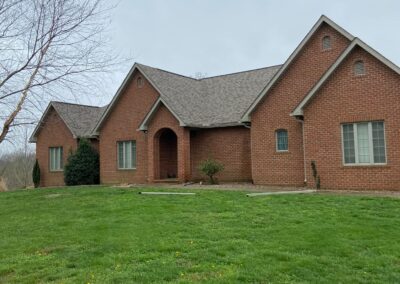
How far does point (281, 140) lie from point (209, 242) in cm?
1207

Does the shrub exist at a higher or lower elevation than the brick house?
lower

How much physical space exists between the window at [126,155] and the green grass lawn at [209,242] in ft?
37.7

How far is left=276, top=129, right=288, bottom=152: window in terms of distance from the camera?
63.3 feet

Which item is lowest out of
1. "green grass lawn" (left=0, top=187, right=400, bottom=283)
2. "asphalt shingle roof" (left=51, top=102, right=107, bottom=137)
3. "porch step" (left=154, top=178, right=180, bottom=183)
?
"green grass lawn" (left=0, top=187, right=400, bottom=283)

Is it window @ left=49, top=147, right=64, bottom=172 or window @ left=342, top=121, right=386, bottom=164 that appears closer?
window @ left=342, top=121, right=386, bottom=164

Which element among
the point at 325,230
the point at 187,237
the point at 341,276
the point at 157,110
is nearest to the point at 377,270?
the point at 341,276

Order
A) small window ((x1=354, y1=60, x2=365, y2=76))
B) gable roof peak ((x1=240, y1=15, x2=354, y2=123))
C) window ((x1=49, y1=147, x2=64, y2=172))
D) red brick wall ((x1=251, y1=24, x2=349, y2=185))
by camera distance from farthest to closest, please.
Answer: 1. window ((x1=49, y1=147, x2=64, y2=172))
2. red brick wall ((x1=251, y1=24, x2=349, y2=185))
3. gable roof peak ((x1=240, y1=15, x2=354, y2=123))
4. small window ((x1=354, y1=60, x2=365, y2=76))

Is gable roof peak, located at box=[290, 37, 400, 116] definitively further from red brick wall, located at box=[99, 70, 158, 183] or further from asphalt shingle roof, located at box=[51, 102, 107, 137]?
asphalt shingle roof, located at box=[51, 102, 107, 137]

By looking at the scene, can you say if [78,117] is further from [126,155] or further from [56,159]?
[126,155]

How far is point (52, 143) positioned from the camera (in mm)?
29734

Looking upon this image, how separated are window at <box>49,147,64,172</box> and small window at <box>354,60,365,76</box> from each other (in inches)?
801

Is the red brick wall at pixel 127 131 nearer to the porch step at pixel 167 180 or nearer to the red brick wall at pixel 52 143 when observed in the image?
the porch step at pixel 167 180

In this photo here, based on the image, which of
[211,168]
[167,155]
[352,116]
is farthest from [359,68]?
[167,155]

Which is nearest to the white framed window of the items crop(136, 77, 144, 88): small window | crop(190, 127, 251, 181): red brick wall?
crop(190, 127, 251, 181): red brick wall
